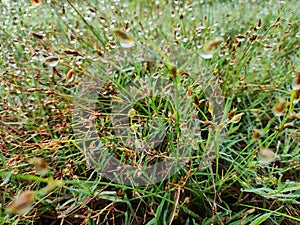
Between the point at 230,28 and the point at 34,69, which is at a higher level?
the point at 34,69

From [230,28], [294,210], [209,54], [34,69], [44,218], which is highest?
[209,54]

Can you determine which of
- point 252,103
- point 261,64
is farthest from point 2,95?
point 261,64

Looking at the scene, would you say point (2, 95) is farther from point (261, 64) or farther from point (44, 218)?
point (261, 64)

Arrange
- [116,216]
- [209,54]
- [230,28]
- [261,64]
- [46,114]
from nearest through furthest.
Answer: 1. [209,54]
2. [116,216]
3. [46,114]
4. [261,64]
5. [230,28]

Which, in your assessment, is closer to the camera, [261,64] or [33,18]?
[261,64]

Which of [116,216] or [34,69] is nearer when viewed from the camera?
[116,216]

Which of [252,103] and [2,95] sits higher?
[2,95]

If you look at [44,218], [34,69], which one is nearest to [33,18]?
[34,69]

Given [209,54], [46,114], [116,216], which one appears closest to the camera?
[209,54]

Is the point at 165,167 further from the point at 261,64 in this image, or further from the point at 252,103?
the point at 261,64
